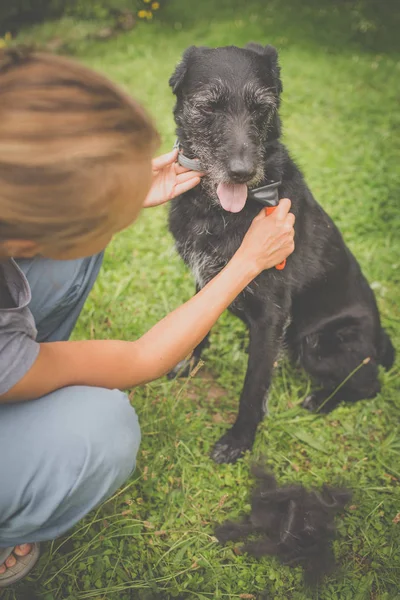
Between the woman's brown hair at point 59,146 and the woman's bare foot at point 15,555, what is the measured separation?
1406 mm

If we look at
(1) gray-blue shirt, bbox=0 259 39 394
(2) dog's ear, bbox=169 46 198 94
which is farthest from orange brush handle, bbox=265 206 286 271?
(1) gray-blue shirt, bbox=0 259 39 394

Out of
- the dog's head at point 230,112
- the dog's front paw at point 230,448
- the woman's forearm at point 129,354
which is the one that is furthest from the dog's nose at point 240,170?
the dog's front paw at point 230,448

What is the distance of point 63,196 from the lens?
1342 millimetres

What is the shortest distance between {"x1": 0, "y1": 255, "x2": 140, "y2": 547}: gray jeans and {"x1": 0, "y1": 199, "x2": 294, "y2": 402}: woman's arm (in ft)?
0.26

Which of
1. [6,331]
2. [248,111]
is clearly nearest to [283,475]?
[6,331]

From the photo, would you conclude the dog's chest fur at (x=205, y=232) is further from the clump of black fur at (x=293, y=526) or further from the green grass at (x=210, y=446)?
Result: the clump of black fur at (x=293, y=526)

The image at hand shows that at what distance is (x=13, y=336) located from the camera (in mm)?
1530

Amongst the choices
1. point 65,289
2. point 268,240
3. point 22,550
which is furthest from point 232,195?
point 22,550

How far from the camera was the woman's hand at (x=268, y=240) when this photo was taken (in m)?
2.25

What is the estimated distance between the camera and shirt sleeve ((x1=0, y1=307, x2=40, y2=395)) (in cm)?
149

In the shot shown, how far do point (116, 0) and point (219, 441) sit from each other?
29.8ft

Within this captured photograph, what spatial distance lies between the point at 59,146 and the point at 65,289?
1.10 meters

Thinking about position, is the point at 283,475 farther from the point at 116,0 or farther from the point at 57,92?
the point at 116,0

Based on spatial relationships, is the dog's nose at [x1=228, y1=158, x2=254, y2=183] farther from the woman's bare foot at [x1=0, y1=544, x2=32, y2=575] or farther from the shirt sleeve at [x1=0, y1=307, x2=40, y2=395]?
the woman's bare foot at [x1=0, y1=544, x2=32, y2=575]
